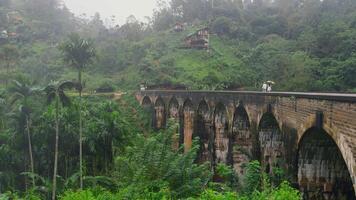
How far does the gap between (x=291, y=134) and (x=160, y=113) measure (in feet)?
78.8

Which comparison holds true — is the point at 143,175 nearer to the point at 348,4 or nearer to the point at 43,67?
the point at 43,67

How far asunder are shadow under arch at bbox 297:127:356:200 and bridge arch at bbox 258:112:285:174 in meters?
3.48

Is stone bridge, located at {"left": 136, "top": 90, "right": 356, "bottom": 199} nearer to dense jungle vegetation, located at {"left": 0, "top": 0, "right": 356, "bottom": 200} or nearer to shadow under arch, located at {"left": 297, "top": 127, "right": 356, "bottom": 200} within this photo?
shadow under arch, located at {"left": 297, "top": 127, "right": 356, "bottom": 200}

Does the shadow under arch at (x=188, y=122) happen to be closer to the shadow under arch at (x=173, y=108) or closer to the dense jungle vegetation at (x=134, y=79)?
the shadow under arch at (x=173, y=108)

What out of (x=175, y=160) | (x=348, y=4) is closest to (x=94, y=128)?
(x=175, y=160)

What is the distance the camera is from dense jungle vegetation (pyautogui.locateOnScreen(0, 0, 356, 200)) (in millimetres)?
13352

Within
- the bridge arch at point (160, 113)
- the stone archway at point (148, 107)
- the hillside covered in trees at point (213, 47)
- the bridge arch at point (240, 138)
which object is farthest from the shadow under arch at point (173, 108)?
the hillside covered in trees at point (213, 47)

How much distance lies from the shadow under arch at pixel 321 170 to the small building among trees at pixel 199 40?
46.4 m

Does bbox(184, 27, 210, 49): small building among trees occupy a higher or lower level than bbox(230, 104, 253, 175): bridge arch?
higher

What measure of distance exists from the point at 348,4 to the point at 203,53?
23.5 meters

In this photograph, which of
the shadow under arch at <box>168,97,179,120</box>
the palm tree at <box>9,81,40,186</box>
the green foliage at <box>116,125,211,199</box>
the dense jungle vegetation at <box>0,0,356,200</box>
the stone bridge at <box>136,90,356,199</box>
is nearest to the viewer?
the stone bridge at <box>136,90,356,199</box>

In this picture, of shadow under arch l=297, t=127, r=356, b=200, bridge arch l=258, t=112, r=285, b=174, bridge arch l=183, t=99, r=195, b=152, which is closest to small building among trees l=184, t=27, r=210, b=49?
bridge arch l=183, t=99, r=195, b=152

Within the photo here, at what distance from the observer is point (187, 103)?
28.0m

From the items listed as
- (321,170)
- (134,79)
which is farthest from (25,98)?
(134,79)
